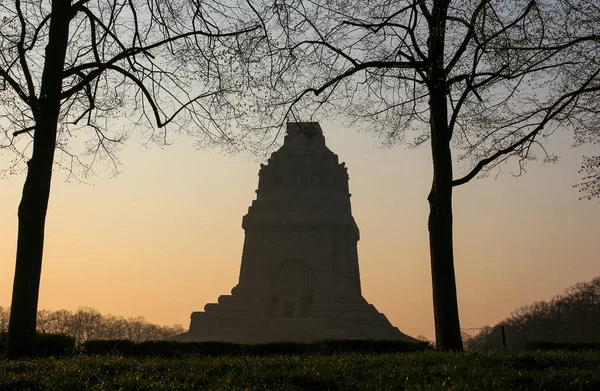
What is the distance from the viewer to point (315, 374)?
908 centimetres

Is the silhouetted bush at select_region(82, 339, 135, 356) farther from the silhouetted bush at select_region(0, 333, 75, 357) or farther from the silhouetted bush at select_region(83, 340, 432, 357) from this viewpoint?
the silhouetted bush at select_region(0, 333, 75, 357)

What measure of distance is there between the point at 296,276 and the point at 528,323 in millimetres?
27848

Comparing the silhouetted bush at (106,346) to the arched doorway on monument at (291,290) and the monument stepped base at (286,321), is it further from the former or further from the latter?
the arched doorway on monument at (291,290)

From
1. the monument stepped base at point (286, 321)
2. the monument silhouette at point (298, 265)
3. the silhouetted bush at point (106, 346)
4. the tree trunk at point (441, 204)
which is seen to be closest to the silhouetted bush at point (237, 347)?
the silhouetted bush at point (106, 346)

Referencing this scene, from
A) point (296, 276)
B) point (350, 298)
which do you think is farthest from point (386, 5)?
point (296, 276)

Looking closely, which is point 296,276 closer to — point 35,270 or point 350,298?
point 350,298

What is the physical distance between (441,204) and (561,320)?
2292 inches

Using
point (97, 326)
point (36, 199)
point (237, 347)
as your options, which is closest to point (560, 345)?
point (237, 347)

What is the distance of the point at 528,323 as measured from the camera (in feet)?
241

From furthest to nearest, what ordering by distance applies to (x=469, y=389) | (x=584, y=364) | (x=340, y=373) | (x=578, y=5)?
1. (x=578, y=5)
2. (x=584, y=364)
3. (x=340, y=373)
4. (x=469, y=389)

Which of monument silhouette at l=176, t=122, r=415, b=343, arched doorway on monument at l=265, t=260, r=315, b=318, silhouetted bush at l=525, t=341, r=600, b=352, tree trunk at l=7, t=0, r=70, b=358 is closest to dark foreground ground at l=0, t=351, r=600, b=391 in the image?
tree trunk at l=7, t=0, r=70, b=358

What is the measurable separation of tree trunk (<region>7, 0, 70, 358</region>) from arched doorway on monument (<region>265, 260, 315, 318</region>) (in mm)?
44901

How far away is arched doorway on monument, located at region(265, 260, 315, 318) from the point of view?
5838 cm

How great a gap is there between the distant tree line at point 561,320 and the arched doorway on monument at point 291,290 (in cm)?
1558
